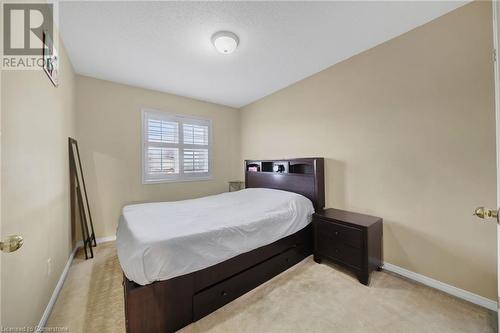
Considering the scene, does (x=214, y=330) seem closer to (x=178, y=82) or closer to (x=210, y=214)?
(x=210, y=214)

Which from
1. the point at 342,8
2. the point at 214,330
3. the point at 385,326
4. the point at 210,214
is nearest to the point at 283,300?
the point at 214,330

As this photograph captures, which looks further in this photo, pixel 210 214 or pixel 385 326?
pixel 210 214

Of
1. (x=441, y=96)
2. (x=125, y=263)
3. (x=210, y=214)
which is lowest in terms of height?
(x=125, y=263)

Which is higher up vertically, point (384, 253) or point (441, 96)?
point (441, 96)

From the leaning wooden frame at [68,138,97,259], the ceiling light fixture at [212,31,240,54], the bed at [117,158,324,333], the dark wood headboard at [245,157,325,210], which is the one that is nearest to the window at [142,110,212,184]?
the leaning wooden frame at [68,138,97,259]

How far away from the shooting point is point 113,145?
305 centimetres

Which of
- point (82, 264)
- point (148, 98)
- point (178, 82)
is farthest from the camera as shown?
point (148, 98)

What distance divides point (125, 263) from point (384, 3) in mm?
2928

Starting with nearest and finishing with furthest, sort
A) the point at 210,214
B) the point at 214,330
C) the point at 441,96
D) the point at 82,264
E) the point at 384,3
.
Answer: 1. the point at 214,330
2. the point at 384,3
3. the point at 441,96
4. the point at 210,214
5. the point at 82,264

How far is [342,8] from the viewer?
5.46 ft

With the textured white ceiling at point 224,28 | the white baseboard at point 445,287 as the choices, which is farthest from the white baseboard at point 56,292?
the white baseboard at point 445,287

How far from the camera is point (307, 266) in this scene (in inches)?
88.7

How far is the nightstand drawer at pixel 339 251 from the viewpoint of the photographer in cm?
196

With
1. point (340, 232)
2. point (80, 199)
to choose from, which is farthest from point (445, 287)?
point (80, 199)
